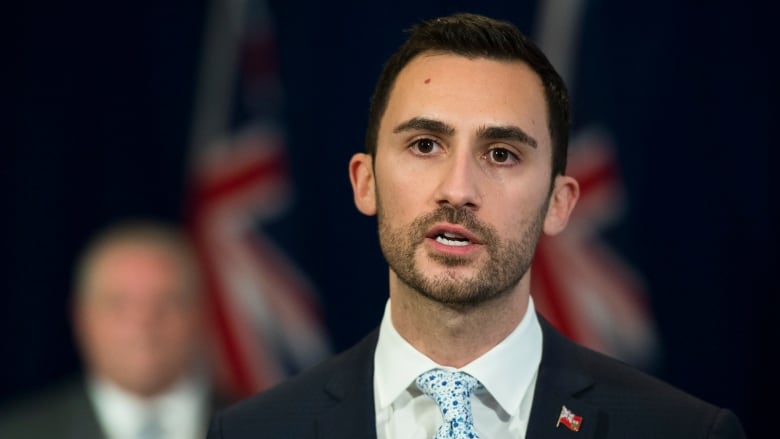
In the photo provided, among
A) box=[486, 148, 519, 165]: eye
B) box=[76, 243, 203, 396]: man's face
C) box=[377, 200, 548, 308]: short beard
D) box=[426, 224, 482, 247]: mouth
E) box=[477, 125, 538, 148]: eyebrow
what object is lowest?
box=[76, 243, 203, 396]: man's face

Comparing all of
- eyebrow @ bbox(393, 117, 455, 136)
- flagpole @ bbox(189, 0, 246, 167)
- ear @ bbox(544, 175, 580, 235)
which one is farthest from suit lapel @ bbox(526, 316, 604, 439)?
flagpole @ bbox(189, 0, 246, 167)

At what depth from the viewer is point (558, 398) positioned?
8.23ft

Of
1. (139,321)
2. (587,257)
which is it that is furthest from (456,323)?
(587,257)

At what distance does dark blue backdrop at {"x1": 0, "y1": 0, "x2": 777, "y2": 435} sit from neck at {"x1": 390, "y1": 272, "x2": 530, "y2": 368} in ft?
6.54

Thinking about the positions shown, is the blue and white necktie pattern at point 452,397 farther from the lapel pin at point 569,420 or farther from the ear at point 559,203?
the ear at point 559,203

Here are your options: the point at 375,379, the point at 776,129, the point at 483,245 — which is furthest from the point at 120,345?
the point at 776,129

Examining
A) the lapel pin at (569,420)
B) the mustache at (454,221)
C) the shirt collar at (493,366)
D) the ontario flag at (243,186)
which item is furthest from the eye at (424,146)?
the ontario flag at (243,186)

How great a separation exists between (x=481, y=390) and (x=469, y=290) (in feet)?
0.69

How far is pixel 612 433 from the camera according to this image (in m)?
2.47

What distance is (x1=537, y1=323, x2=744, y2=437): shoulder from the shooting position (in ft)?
8.07

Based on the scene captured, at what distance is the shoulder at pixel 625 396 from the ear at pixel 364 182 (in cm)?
41

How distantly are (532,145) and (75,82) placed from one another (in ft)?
Answer: 8.23

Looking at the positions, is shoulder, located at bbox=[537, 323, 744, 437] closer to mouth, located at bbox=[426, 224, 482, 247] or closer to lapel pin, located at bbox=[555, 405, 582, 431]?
lapel pin, located at bbox=[555, 405, 582, 431]

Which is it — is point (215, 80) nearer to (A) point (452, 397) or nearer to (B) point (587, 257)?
(B) point (587, 257)
